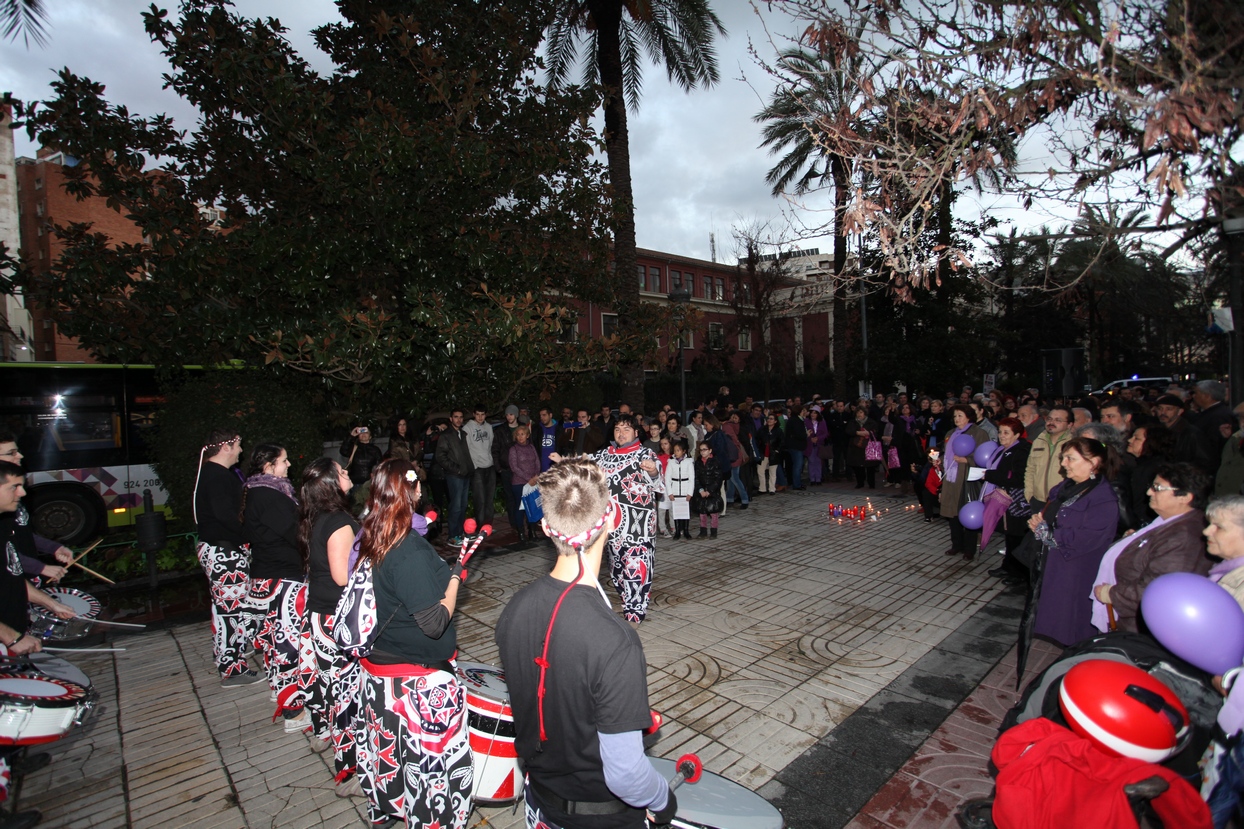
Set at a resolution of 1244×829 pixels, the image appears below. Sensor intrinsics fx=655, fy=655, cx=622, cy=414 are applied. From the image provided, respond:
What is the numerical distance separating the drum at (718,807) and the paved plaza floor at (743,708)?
3.16 feet

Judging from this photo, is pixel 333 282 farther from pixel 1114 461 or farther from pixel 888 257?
pixel 1114 461

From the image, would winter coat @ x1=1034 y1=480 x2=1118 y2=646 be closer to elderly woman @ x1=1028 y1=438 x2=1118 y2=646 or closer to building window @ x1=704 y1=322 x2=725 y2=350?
elderly woman @ x1=1028 y1=438 x2=1118 y2=646

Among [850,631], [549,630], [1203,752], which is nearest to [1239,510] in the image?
[1203,752]

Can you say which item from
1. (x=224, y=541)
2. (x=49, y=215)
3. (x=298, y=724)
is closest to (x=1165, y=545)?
(x=298, y=724)

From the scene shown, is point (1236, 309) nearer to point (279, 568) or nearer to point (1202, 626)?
point (1202, 626)

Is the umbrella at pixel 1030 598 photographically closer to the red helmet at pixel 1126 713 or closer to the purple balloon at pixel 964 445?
the red helmet at pixel 1126 713

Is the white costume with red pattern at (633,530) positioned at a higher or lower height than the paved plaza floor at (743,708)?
higher

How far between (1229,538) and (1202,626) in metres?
0.80

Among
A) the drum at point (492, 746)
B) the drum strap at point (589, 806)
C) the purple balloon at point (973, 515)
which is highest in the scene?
the drum strap at point (589, 806)

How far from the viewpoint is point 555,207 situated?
32.0 ft

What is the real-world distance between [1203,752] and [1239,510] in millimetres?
1299

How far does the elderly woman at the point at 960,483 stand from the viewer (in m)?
8.25

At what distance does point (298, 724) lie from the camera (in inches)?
177

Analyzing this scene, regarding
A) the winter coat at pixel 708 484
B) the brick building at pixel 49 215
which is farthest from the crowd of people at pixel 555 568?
the brick building at pixel 49 215
